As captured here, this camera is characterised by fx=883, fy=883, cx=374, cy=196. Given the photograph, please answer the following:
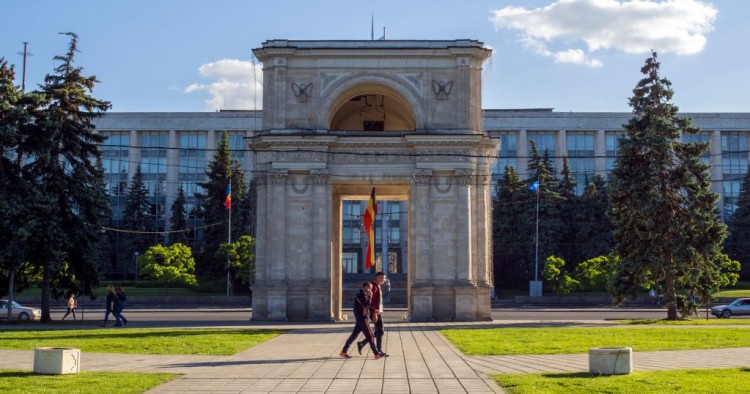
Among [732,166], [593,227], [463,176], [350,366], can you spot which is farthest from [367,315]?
[732,166]

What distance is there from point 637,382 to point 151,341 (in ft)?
52.4

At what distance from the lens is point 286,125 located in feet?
137

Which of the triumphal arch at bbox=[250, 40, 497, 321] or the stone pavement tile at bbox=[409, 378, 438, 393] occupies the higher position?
the triumphal arch at bbox=[250, 40, 497, 321]

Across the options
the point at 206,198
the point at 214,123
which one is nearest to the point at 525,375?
the point at 206,198

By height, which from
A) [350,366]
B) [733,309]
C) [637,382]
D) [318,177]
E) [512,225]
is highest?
[318,177]

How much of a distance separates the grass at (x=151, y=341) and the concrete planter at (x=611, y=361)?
32.1ft

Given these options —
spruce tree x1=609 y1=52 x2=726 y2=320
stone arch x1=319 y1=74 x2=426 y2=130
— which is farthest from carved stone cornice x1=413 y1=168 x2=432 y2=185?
spruce tree x1=609 y1=52 x2=726 y2=320

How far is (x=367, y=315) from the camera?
70.0 ft

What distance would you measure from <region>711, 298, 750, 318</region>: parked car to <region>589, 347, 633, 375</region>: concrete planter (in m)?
40.8

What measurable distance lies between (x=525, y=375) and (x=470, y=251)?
2480 cm

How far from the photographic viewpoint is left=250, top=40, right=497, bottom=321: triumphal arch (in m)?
41.0

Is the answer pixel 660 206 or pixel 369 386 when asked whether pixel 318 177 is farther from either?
pixel 369 386

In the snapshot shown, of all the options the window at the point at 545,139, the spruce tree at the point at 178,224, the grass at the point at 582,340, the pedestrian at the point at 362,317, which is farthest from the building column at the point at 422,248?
the window at the point at 545,139

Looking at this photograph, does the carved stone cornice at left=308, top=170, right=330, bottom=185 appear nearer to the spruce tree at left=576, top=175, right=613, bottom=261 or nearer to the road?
the road
